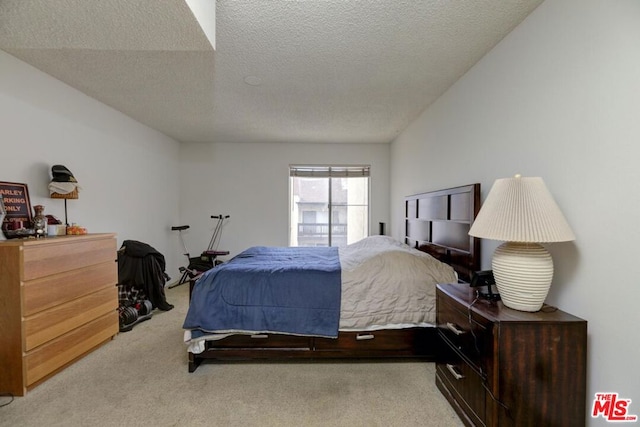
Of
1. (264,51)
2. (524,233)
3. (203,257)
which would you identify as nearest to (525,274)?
(524,233)

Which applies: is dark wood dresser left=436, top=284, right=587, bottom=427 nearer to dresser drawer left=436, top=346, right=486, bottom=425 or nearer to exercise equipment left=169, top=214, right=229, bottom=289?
dresser drawer left=436, top=346, right=486, bottom=425

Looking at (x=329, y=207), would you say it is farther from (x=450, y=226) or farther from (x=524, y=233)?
(x=524, y=233)

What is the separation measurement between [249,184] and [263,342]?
10.6 ft

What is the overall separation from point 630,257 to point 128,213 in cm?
451

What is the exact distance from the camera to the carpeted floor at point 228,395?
162cm

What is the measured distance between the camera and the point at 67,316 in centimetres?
211


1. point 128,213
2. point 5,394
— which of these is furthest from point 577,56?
point 128,213

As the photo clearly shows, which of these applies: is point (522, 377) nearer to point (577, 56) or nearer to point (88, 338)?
point (577, 56)

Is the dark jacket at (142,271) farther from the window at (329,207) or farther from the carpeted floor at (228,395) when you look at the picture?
the window at (329,207)

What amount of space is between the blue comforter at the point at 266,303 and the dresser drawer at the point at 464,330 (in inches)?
29.2

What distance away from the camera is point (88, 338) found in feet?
7.57

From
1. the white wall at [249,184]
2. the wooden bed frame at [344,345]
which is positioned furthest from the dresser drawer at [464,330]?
the white wall at [249,184]

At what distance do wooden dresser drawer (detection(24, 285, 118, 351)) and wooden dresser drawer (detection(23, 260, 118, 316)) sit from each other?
0.15 feet

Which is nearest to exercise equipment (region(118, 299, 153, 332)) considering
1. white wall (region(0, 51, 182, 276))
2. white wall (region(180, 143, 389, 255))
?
white wall (region(0, 51, 182, 276))
